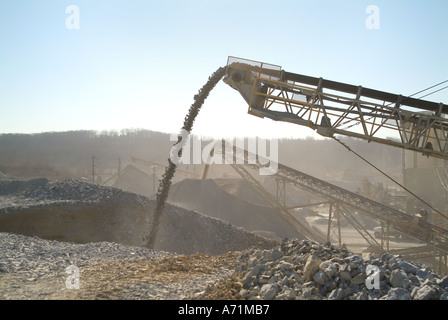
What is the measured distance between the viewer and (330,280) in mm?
4590

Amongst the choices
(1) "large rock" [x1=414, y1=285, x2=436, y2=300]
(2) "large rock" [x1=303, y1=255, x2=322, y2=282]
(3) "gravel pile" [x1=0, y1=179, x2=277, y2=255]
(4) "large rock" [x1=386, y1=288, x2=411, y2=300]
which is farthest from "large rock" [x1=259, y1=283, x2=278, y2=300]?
(3) "gravel pile" [x1=0, y1=179, x2=277, y2=255]

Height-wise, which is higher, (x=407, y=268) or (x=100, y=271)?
(x=407, y=268)

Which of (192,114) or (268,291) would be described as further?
(192,114)

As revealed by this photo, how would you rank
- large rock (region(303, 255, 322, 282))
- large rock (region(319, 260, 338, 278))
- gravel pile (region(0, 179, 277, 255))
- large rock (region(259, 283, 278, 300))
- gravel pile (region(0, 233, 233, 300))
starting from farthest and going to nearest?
gravel pile (region(0, 179, 277, 255)) < gravel pile (region(0, 233, 233, 300)) < large rock (region(303, 255, 322, 282)) < large rock (region(319, 260, 338, 278)) < large rock (region(259, 283, 278, 300))

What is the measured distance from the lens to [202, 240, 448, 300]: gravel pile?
4.27 meters

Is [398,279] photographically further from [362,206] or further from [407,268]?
[362,206]

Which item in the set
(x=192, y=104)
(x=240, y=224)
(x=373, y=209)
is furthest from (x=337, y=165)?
(x=192, y=104)

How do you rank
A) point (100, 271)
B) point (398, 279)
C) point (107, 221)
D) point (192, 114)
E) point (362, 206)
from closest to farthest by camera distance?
point (398, 279), point (100, 271), point (192, 114), point (107, 221), point (362, 206)

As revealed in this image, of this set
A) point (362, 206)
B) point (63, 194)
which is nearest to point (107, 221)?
point (63, 194)

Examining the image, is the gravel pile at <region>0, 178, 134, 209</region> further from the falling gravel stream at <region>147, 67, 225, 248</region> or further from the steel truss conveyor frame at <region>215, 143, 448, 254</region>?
the steel truss conveyor frame at <region>215, 143, 448, 254</region>

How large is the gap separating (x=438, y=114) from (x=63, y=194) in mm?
12109

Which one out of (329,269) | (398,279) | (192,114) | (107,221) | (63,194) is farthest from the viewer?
(63,194)

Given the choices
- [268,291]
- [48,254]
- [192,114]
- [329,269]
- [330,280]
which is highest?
[192,114]
